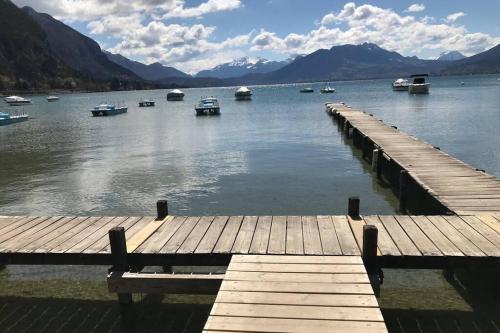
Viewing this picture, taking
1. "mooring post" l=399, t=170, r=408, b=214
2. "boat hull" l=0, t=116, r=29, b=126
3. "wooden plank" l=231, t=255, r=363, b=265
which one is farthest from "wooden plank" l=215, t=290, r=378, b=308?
"boat hull" l=0, t=116, r=29, b=126

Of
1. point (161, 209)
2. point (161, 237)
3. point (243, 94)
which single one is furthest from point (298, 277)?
point (243, 94)

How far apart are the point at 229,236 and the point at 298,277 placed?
2.58 metres

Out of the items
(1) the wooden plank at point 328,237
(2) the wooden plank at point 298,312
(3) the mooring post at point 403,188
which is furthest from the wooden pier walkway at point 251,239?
(3) the mooring post at point 403,188

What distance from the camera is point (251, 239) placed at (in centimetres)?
924

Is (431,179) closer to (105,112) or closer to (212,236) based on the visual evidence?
(212,236)

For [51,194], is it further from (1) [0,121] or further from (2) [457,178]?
(1) [0,121]

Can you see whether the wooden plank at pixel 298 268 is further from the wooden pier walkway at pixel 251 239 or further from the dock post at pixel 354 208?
the dock post at pixel 354 208

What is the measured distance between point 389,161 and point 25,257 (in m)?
16.8

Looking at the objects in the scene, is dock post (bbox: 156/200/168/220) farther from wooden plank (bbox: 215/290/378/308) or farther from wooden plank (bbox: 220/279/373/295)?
wooden plank (bbox: 215/290/378/308)

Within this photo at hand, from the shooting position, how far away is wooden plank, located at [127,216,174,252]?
9195 millimetres

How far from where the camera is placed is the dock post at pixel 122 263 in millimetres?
8578

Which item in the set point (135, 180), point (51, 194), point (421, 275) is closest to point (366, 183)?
point (421, 275)

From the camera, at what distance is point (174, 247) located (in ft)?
29.6

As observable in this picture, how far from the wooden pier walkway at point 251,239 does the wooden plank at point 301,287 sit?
1.45m
